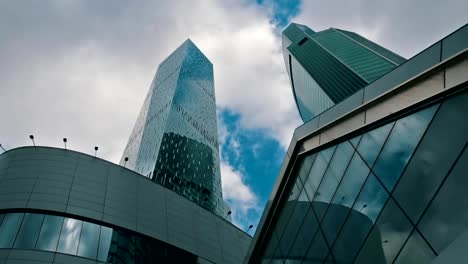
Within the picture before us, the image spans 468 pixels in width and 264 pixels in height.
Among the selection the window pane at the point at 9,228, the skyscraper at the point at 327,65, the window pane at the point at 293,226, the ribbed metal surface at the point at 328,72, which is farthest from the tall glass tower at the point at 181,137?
the window pane at the point at 293,226

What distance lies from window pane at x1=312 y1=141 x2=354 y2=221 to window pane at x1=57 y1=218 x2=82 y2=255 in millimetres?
19127

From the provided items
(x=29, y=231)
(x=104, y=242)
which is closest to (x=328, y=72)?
(x=104, y=242)

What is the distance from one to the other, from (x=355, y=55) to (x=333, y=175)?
15071cm

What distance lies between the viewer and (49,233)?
26.1m

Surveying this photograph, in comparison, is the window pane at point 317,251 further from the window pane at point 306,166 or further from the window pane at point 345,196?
the window pane at point 306,166

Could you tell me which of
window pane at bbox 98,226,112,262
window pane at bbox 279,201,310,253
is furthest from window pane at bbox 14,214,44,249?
window pane at bbox 279,201,310,253

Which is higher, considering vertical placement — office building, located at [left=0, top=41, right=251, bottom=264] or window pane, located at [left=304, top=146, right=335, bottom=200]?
office building, located at [left=0, top=41, right=251, bottom=264]

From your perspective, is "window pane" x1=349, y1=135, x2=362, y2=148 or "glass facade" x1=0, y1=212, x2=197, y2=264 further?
"glass facade" x1=0, y1=212, x2=197, y2=264

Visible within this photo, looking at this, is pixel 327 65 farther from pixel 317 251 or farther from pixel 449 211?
pixel 449 211

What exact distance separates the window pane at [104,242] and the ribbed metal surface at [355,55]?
11497 cm

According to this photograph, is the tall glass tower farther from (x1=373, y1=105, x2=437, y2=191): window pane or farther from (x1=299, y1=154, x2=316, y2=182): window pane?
(x1=373, y1=105, x2=437, y2=191): window pane

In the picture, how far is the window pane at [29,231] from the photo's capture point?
82.2ft

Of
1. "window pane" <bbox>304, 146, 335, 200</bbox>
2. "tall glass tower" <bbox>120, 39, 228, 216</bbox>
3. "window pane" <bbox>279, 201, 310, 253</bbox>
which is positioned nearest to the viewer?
"window pane" <bbox>304, 146, 335, 200</bbox>

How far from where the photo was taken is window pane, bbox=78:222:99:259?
26.6m
